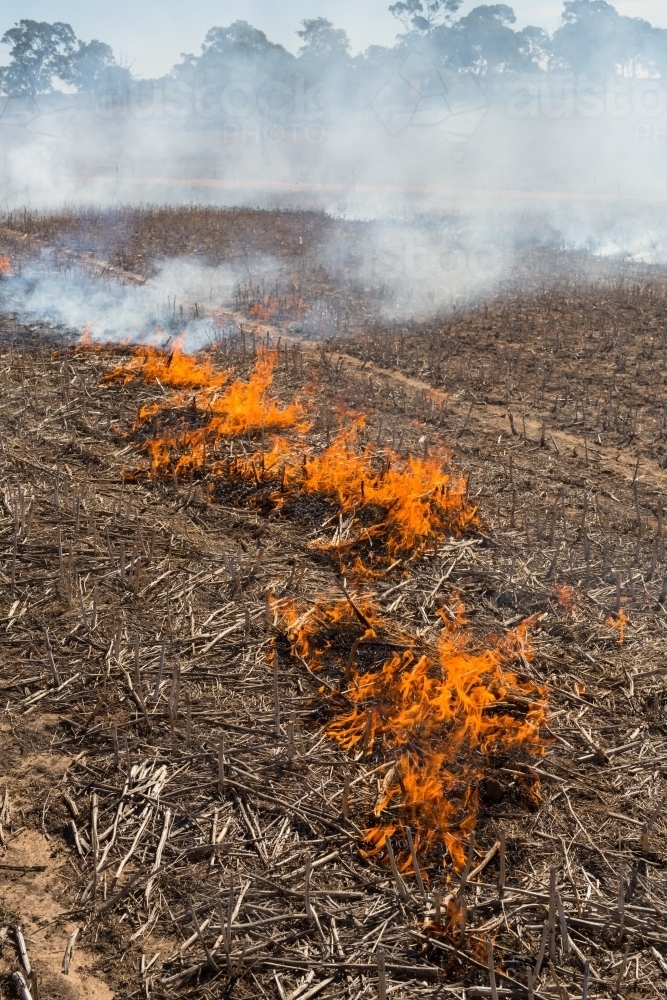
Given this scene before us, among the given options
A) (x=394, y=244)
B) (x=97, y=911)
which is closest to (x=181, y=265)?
(x=394, y=244)

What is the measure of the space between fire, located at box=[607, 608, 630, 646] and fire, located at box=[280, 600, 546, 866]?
1.76 ft

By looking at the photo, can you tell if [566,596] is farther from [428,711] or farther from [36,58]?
[36,58]

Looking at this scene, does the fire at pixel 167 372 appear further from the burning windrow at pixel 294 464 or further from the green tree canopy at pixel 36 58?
the green tree canopy at pixel 36 58

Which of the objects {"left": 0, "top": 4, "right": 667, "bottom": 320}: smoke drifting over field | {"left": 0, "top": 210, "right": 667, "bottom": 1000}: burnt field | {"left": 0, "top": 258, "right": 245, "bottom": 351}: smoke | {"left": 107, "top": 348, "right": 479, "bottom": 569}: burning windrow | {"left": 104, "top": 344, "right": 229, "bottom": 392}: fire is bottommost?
{"left": 0, "top": 210, "right": 667, "bottom": 1000}: burnt field

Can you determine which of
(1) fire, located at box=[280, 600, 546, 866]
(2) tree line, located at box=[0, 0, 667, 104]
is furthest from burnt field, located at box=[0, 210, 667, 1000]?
(2) tree line, located at box=[0, 0, 667, 104]

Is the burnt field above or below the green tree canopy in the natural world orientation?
below

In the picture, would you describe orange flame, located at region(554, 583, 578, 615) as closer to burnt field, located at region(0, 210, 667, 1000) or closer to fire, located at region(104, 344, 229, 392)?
burnt field, located at region(0, 210, 667, 1000)

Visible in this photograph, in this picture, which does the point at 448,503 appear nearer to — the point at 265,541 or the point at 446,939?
the point at 265,541

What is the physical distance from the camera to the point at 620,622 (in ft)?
15.7

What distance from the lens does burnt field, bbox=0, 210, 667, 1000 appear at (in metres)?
3.00

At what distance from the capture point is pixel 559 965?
9.62ft

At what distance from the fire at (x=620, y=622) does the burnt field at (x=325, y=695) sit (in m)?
0.02

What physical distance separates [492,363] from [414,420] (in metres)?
2.68

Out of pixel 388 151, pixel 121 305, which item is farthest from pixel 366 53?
pixel 121 305
